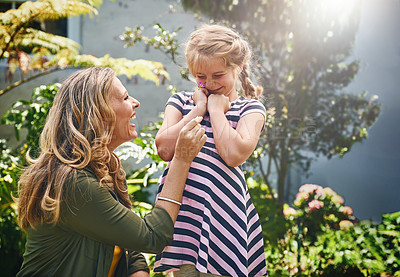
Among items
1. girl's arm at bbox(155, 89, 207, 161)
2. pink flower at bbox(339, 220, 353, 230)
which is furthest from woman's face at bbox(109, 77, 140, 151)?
pink flower at bbox(339, 220, 353, 230)

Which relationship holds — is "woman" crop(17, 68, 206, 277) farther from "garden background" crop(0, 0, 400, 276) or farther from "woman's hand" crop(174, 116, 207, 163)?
"garden background" crop(0, 0, 400, 276)

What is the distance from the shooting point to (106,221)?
1316mm

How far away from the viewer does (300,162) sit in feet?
14.6

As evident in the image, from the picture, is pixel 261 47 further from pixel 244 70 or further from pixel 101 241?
pixel 101 241

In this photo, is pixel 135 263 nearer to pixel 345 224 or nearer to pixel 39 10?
pixel 345 224

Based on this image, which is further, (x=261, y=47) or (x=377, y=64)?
(x=261, y=47)

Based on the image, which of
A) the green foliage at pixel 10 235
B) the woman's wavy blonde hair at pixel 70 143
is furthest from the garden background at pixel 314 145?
the woman's wavy blonde hair at pixel 70 143

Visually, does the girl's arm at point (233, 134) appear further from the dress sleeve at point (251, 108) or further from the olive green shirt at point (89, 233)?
the olive green shirt at point (89, 233)

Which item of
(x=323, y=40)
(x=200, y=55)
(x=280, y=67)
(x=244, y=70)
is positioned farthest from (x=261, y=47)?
(x=200, y=55)

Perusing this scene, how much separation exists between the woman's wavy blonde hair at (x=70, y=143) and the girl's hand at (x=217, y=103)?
1.31 ft

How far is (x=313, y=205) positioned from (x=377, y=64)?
1.71 m

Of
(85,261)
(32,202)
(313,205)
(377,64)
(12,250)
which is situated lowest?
(12,250)

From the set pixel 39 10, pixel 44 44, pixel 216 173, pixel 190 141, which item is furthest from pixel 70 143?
pixel 44 44

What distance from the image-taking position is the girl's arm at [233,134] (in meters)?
1.32
